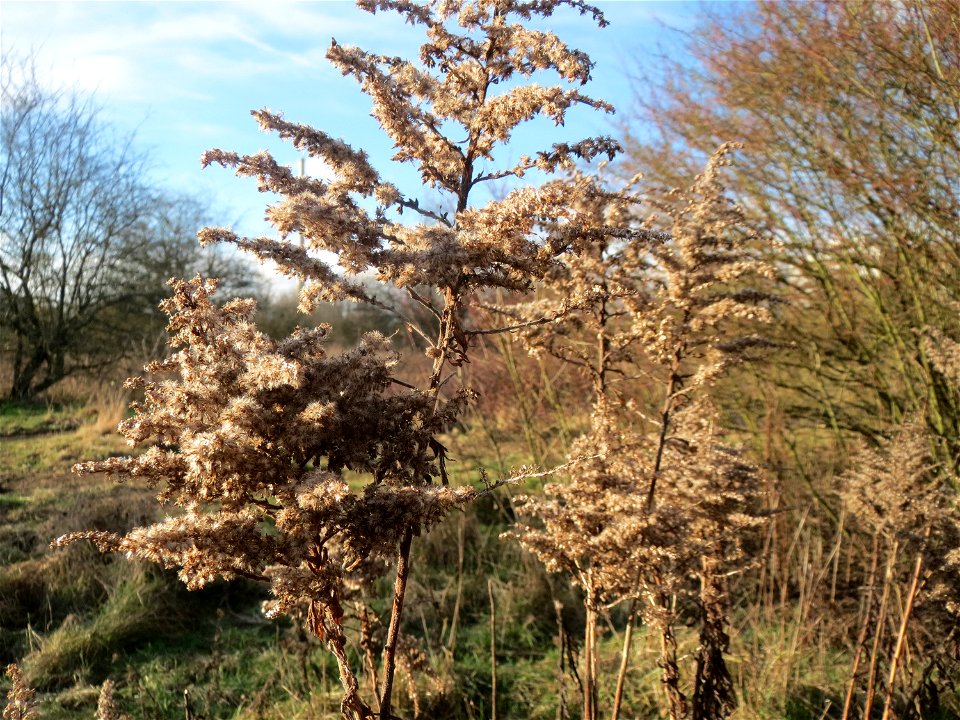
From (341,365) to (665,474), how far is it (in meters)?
1.75

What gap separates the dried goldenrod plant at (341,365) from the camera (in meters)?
1.56

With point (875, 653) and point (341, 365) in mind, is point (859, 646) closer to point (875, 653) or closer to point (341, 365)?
point (875, 653)

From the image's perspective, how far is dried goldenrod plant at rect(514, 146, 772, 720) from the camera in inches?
99.5

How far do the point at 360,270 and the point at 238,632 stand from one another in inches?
159

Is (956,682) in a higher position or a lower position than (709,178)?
lower

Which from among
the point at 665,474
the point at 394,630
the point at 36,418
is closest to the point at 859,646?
the point at 665,474

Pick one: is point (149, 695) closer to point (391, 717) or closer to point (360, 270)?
point (391, 717)

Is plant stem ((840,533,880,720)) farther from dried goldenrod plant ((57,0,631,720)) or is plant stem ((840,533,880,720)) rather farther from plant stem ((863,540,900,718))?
dried goldenrod plant ((57,0,631,720))

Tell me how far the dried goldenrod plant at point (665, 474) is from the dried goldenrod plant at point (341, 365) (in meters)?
0.69

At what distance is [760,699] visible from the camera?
3.82 m

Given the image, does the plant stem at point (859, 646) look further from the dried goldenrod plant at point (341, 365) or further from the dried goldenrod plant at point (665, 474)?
the dried goldenrod plant at point (341, 365)

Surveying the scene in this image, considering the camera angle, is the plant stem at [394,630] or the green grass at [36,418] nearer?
the plant stem at [394,630]

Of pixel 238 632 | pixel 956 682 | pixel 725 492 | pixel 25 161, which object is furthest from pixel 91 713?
pixel 25 161

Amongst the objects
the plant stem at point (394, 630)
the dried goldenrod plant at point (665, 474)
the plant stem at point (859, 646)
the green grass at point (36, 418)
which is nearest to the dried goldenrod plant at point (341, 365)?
the plant stem at point (394, 630)
